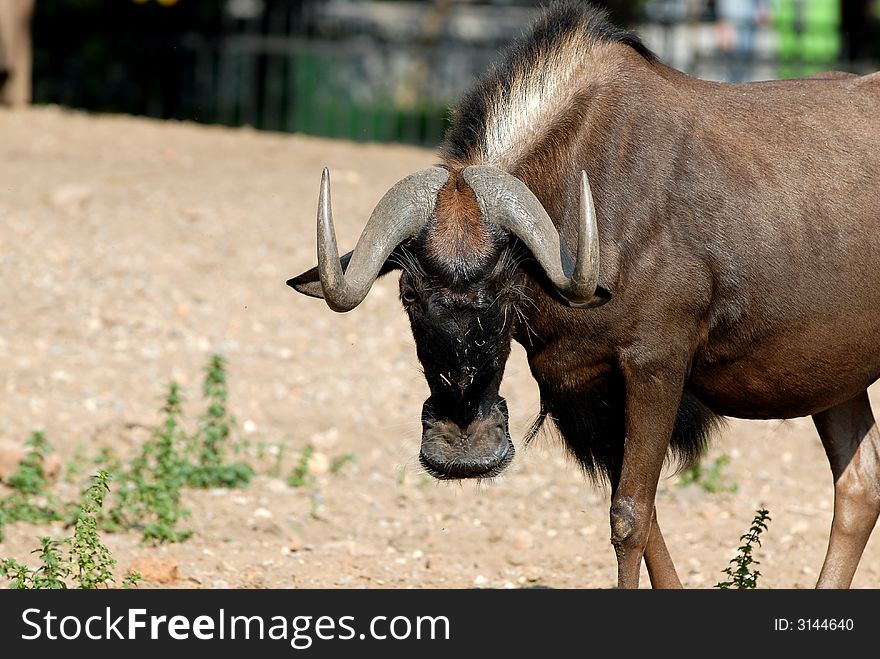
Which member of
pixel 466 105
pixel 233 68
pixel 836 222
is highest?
pixel 233 68

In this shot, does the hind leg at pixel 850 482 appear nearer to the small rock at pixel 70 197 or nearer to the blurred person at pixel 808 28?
the small rock at pixel 70 197

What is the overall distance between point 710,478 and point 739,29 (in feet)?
50.9

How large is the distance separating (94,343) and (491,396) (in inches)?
214

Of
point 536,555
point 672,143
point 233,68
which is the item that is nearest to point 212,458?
point 536,555

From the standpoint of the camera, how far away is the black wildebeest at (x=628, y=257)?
207 inches

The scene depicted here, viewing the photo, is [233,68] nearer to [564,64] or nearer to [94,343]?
[94,343]

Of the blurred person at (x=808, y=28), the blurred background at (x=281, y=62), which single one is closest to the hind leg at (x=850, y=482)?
the blurred background at (x=281, y=62)

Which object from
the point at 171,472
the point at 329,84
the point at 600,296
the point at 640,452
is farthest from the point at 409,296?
the point at 329,84

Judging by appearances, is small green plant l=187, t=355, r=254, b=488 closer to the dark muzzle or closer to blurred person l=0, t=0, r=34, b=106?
the dark muzzle

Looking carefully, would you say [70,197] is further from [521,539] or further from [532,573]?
[532,573]

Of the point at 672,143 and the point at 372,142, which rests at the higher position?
the point at 372,142

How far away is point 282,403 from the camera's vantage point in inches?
377

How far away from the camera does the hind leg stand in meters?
6.61
